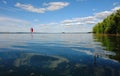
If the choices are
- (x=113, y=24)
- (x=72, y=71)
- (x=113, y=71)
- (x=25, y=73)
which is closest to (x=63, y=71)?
(x=72, y=71)

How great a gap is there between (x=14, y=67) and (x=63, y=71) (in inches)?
144

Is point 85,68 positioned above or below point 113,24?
below

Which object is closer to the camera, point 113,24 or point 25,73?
point 25,73

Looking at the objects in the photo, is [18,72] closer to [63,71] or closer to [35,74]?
[35,74]

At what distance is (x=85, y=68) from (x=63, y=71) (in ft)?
6.19

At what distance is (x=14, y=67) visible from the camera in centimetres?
1348

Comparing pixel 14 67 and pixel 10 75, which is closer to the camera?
pixel 10 75

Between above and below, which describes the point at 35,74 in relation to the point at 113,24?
below

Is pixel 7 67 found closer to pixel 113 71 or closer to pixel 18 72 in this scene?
pixel 18 72

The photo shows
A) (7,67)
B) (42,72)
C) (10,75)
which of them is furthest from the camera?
(7,67)

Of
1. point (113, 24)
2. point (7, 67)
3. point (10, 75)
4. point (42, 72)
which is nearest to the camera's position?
point (10, 75)

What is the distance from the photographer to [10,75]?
11438 mm

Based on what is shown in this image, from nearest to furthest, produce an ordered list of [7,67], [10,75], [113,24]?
[10,75], [7,67], [113,24]

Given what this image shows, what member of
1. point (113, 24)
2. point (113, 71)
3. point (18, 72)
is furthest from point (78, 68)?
point (113, 24)
